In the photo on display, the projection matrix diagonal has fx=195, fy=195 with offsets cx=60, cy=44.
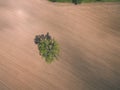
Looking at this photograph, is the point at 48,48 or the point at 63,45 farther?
the point at 63,45

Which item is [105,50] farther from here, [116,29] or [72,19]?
[72,19]

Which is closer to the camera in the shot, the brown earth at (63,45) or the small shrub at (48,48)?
the brown earth at (63,45)

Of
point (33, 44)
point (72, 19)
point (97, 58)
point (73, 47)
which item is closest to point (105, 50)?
point (97, 58)

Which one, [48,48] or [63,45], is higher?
[48,48]

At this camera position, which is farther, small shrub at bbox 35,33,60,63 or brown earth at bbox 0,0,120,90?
small shrub at bbox 35,33,60,63

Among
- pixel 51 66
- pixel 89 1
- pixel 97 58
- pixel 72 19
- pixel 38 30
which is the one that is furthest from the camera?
pixel 89 1
